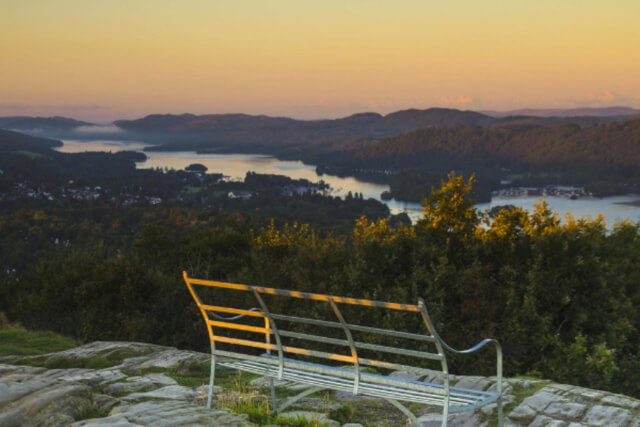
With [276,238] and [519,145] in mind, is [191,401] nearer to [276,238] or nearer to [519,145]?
[276,238]

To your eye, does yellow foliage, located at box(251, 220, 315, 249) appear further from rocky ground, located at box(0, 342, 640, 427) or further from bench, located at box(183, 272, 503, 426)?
bench, located at box(183, 272, 503, 426)

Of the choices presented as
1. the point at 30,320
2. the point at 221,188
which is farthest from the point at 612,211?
the point at 30,320

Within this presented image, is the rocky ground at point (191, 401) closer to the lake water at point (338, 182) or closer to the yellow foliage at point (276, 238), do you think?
the yellow foliage at point (276, 238)

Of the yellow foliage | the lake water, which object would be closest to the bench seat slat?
the yellow foliage

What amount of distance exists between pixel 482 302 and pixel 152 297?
7895 mm

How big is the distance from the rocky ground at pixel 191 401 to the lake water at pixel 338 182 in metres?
18.6

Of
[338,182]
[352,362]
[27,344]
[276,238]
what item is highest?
[352,362]

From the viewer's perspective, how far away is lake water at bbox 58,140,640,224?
75.0 metres

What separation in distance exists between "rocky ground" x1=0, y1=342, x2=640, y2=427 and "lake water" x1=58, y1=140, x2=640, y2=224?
61.2 ft

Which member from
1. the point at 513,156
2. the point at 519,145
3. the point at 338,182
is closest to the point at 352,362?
the point at 338,182

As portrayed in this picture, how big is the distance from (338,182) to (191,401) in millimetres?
131619

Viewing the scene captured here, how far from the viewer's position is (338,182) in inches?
5344

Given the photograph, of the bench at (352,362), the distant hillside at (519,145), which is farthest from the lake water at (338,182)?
the distant hillside at (519,145)

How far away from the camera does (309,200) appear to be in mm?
91938
